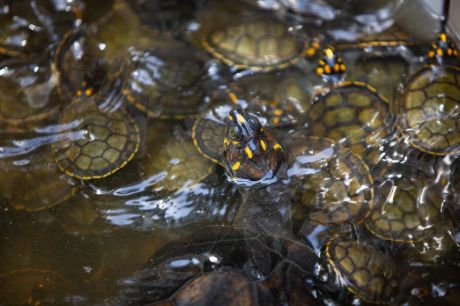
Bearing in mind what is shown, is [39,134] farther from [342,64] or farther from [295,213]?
[342,64]

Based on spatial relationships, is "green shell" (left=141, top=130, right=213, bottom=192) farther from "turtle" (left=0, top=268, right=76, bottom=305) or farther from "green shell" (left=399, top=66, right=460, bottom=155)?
"green shell" (left=399, top=66, right=460, bottom=155)

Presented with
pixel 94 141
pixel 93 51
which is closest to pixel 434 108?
pixel 94 141

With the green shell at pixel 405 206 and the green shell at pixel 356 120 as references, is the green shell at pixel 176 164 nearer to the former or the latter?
the green shell at pixel 356 120

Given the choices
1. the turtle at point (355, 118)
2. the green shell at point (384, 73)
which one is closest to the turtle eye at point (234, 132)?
the turtle at point (355, 118)

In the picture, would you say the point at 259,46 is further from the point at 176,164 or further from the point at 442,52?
the point at 442,52

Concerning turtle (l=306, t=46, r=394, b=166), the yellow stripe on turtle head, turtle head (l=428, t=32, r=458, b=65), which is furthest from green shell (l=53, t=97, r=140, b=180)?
turtle head (l=428, t=32, r=458, b=65)

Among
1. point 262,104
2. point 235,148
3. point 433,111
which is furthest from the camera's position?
point 262,104
